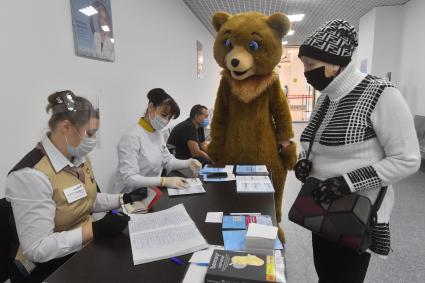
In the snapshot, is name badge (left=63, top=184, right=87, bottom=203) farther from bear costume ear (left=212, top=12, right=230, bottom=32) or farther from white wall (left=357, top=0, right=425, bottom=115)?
white wall (left=357, top=0, right=425, bottom=115)

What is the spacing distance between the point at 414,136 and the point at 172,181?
111 cm

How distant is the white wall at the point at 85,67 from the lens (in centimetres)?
138

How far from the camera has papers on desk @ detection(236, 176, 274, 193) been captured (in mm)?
1469

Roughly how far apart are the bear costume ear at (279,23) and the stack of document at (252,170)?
0.92 meters

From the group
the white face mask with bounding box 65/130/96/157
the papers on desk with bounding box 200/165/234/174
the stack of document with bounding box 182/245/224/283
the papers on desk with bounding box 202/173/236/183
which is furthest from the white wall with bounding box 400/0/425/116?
the white face mask with bounding box 65/130/96/157

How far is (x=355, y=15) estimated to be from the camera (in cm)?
525

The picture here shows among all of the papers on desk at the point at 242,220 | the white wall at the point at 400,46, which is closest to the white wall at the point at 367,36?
the white wall at the point at 400,46

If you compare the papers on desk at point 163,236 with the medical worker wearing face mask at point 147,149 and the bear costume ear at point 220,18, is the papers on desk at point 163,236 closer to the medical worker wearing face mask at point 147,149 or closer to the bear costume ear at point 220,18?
the medical worker wearing face mask at point 147,149

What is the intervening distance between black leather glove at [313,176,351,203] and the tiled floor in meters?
1.04

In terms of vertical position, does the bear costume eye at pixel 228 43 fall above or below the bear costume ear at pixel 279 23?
below

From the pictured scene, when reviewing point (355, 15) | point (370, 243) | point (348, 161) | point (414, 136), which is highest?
point (355, 15)

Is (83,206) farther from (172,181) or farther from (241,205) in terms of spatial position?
(241,205)

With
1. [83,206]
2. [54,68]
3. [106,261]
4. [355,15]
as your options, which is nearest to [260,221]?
[106,261]

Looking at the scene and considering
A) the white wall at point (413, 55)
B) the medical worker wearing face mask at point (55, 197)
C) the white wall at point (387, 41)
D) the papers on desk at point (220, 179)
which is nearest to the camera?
the medical worker wearing face mask at point (55, 197)
